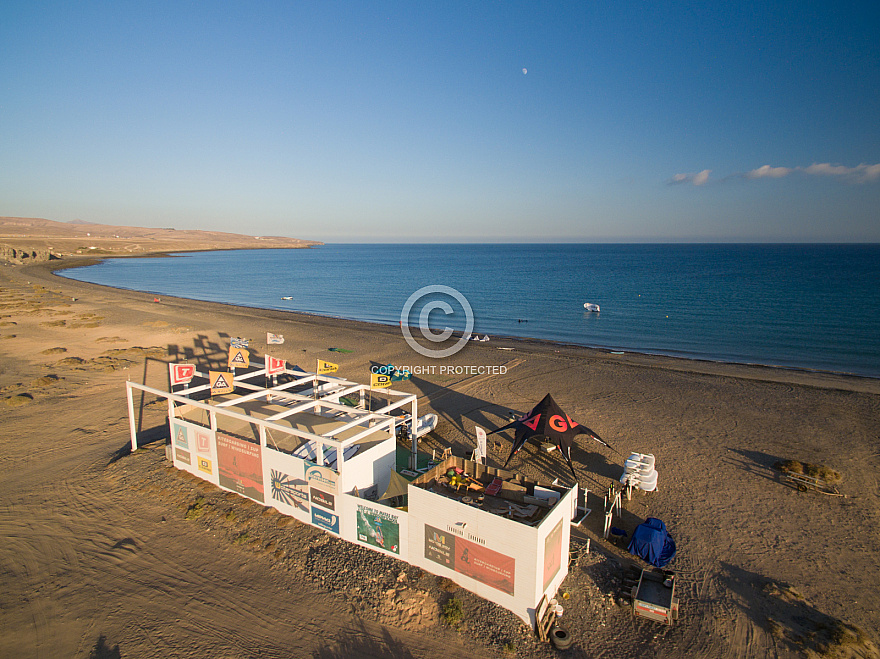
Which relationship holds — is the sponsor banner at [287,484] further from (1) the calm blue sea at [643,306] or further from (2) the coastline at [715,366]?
(1) the calm blue sea at [643,306]

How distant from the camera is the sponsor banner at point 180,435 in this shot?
Answer: 46.4 ft

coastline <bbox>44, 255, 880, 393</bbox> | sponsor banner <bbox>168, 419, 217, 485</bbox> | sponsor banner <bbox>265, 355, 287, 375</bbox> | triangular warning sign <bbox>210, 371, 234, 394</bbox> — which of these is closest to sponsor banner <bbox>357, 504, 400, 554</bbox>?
sponsor banner <bbox>168, 419, 217, 485</bbox>

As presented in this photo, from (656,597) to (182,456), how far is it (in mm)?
13734

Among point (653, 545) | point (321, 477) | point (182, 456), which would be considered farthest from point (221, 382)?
point (653, 545)

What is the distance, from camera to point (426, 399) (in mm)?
22234

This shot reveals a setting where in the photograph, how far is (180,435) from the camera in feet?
47.1

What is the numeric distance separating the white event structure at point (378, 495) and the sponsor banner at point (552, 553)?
1.0 inches

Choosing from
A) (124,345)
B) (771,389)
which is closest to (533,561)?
(771,389)

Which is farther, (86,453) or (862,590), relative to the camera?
(86,453)

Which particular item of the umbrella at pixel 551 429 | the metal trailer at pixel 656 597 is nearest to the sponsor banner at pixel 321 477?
the umbrella at pixel 551 429

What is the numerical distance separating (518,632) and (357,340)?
27369 mm

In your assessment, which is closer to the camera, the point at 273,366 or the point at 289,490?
the point at 289,490

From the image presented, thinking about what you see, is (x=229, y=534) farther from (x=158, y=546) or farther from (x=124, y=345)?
(x=124, y=345)

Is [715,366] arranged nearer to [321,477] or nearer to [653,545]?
[653,545]
